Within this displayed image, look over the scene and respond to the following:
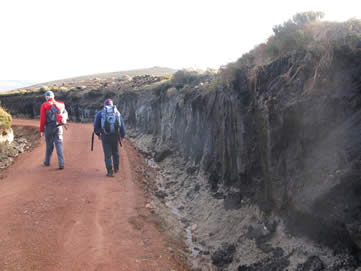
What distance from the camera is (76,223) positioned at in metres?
6.12

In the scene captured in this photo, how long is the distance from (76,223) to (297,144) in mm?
4553

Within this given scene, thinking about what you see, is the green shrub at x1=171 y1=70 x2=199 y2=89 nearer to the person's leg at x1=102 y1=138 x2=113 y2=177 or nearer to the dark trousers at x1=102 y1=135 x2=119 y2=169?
the dark trousers at x1=102 y1=135 x2=119 y2=169

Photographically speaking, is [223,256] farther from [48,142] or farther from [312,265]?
[48,142]

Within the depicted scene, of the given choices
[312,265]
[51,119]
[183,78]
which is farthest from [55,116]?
[183,78]

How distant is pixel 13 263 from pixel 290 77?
5.75m

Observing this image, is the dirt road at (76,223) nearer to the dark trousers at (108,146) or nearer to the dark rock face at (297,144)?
the dark trousers at (108,146)

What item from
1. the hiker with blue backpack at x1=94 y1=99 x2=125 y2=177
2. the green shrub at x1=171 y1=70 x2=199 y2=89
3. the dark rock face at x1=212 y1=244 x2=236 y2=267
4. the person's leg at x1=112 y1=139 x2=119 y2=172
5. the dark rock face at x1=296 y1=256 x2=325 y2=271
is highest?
the green shrub at x1=171 y1=70 x2=199 y2=89

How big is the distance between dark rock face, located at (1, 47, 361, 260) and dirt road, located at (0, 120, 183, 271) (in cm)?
225

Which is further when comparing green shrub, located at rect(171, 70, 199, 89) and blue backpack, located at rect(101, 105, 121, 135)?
green shrub, located at rect(171, 70, 199, 89)

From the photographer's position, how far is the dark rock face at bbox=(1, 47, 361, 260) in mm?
4340

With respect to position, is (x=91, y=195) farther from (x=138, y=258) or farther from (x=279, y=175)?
(x=279, y=175)

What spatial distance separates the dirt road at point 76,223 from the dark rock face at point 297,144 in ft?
7.37

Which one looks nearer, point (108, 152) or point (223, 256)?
point (223, 256)

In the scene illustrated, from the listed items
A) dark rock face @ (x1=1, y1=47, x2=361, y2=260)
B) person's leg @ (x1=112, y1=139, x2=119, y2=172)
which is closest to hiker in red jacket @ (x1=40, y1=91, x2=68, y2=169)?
person's leg @ (x1=112, y1=139, x2=119, y2=172)
